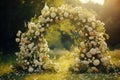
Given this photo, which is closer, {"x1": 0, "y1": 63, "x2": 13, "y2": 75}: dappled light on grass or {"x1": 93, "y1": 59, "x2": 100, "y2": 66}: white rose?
{"x1": 93, "y1": 59, "x2": 100, "y2": 66}: white rose

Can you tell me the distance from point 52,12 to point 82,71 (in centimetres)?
330

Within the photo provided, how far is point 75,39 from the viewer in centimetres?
1780

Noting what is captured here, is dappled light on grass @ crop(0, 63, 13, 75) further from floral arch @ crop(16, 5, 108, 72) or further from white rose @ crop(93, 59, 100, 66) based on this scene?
white rose @ crop(93, 59, 100, 66)

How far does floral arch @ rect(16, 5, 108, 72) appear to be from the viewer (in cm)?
1689

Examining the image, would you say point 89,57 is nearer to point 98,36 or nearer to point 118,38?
point 98,36

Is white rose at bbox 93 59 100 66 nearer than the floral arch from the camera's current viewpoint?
Yes

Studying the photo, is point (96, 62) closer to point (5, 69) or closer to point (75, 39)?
point (75, 39)

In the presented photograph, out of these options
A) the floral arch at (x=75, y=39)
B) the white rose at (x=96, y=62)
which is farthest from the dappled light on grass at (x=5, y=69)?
the white rose at (x=96, y=62)

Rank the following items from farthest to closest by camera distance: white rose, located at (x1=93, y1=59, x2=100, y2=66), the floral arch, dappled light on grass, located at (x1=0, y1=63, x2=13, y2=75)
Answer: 1. dappled light on grass, located at (x1=0, y1=63, x2=13, y2=75)
2. the floral arch
3. white rose, located at (x1=93, y1=59, x2=100, y2=66)

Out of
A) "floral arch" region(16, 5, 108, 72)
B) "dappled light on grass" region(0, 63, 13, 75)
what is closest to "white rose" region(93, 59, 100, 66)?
"floral arch" region(16, 5, 108, 72)

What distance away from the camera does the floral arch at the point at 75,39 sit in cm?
1689

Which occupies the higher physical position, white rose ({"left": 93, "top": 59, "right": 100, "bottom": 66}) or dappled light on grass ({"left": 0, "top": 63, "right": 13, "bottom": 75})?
dappled light on grass ({"left": 0, "top": 63, "right": 13, "bottom": 75})

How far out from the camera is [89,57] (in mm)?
16828

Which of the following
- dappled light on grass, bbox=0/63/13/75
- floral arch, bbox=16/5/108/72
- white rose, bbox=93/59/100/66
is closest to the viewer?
white rose, bbox=93/59/100/66
